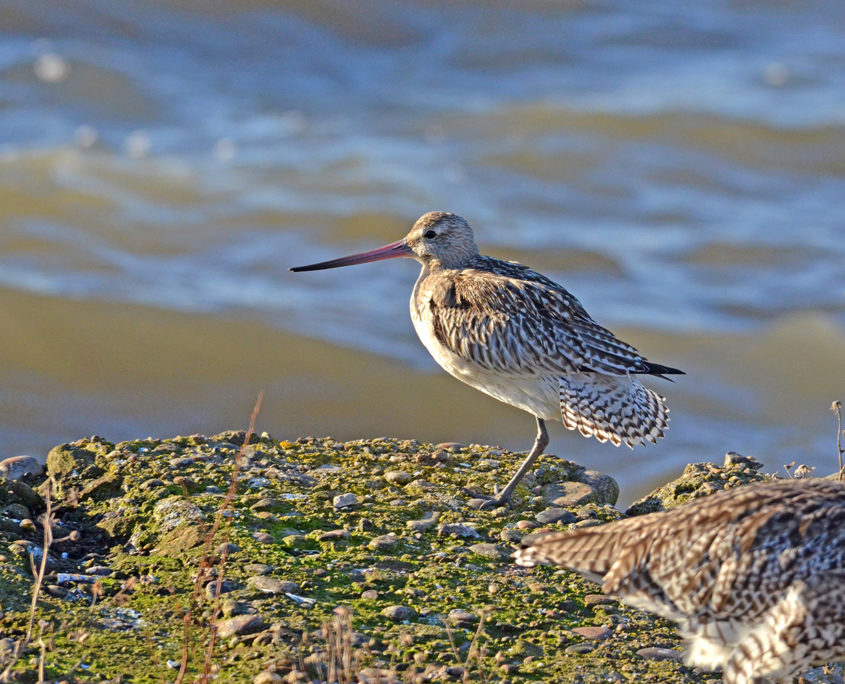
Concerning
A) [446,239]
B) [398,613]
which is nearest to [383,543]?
[398,613]

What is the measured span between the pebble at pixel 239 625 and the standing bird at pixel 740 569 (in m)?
1.16

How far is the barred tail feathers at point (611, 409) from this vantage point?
757 cm

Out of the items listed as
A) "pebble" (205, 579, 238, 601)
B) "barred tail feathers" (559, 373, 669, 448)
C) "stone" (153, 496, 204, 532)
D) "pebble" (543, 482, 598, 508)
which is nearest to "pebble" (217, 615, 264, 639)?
"pebble" (205, 579, 238, 601)

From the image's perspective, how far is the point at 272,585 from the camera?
5715 mm

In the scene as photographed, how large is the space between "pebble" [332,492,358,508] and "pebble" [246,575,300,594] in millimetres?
943

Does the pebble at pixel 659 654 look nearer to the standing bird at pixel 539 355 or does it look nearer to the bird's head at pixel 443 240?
the standing bird at pixel 539 355

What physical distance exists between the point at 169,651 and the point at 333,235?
43.1 feet

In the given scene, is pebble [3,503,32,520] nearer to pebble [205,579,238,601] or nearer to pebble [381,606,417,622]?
pebble [205,579,238,601]

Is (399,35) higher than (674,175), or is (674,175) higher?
(399,35)

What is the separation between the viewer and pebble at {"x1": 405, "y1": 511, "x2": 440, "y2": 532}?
21.4ft

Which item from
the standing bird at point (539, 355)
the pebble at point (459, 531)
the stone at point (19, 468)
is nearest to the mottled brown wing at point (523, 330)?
the standing bird at point (539, 355)

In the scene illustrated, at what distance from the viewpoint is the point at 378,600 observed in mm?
5777

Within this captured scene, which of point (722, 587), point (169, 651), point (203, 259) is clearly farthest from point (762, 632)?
point (203, 259)

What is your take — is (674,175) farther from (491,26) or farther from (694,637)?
(694,637)
